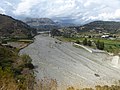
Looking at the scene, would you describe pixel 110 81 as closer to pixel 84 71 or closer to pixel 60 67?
pixel 84 71

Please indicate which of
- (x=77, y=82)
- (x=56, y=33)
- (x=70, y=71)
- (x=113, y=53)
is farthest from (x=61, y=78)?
(x=56, y=33)

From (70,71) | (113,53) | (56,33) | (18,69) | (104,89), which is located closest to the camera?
(104,89)

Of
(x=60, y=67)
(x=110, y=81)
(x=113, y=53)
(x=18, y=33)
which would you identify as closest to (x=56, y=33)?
(x=18, y=33)

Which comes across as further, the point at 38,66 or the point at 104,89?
the point at 38,66

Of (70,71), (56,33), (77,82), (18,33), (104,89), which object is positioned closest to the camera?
(104,89)

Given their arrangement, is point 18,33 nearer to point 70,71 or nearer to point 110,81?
point 70,71

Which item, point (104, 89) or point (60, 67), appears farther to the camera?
point (60, 67)

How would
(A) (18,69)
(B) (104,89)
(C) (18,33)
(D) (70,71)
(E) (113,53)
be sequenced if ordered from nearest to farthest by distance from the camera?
(B) (104,89) → (A) (18,69) → (D) (70,71) → (E) (113,53) → (C) (18,33)

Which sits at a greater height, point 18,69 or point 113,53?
point 18,69

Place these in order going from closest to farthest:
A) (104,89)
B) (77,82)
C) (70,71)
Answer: (104,89)
(77,82)
(70,71)
